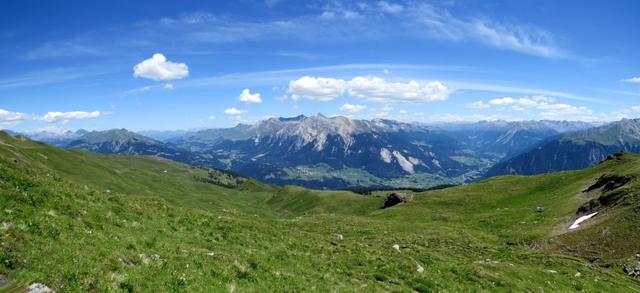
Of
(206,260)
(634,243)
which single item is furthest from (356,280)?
(634,243)

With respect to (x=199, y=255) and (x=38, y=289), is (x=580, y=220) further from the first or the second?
(x=38, y=289)

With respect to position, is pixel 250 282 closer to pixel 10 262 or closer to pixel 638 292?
pixel 10 262

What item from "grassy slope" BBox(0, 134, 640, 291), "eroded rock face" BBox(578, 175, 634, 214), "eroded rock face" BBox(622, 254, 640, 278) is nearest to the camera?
"grassy slope" BBox(0, 134, 640, 291)

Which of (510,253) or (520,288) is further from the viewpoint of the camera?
(510,253)

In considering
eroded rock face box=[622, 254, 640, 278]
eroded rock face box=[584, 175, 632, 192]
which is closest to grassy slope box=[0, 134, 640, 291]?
eroded rock face box=[622, 254, 640, 278]

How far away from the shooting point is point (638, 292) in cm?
3656

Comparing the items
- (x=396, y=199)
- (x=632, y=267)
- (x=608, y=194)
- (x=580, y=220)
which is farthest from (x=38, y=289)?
(x=396, y=199)

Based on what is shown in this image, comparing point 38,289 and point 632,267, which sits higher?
point 38,289

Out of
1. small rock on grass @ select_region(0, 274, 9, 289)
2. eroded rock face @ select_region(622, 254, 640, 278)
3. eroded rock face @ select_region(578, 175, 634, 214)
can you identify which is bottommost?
eroded rock face @ select_region(622, 254, 640, 278)

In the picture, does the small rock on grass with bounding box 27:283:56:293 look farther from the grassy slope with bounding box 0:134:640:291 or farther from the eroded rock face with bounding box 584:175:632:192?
the eroded rock face with bounding box 584:175:632:192

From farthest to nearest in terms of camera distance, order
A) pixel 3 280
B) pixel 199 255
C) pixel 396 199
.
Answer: pixel 396 199 → pixel 199 255 → pixel 3 280

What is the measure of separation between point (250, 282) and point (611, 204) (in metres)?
68.8

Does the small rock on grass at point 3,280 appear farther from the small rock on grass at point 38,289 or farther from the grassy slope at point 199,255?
the small rock on grass at point 38,289

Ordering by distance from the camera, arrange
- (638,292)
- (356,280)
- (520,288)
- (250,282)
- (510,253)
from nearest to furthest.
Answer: (250,282), (356,280), (520,288), (638,292), (510,253)
